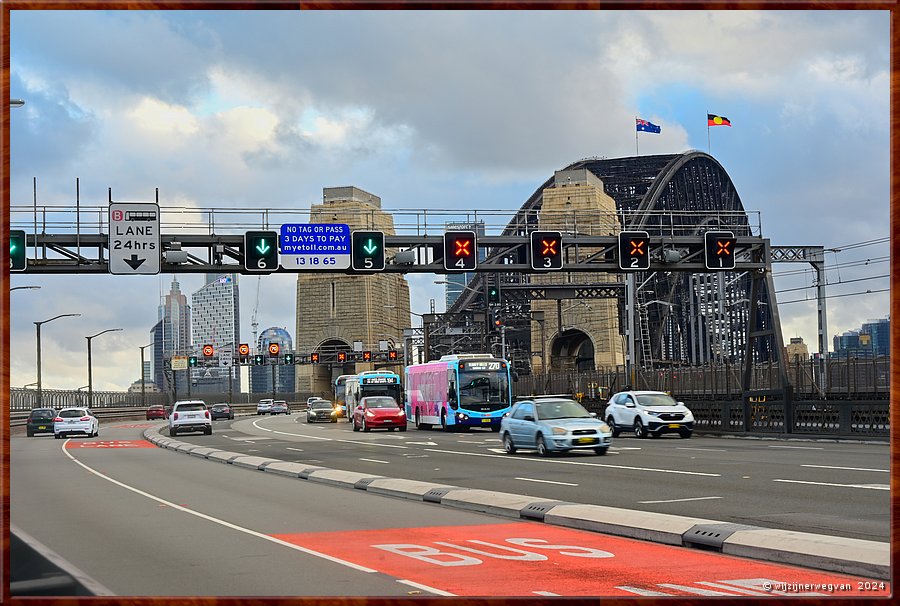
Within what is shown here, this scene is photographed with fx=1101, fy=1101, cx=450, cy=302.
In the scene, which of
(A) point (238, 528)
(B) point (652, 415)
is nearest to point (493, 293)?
(B) point (652, 415)

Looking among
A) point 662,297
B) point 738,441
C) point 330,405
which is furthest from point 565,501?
point 662,297

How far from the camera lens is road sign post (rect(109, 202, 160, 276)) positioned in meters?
37.0

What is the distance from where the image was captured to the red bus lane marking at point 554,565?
32.2 ft

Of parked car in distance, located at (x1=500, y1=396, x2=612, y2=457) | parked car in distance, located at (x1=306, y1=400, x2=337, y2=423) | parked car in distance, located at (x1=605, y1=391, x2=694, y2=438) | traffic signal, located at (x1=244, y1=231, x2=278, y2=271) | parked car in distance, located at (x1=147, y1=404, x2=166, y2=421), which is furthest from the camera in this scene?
parked car in distance, located at (x1=147, y1=404, x2=166, y2=421)

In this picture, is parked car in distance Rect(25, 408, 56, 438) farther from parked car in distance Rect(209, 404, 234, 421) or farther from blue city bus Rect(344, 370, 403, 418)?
parked car in distance Rect(209, 404, 234, 421)

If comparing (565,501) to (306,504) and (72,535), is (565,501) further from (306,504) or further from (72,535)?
(72,535)

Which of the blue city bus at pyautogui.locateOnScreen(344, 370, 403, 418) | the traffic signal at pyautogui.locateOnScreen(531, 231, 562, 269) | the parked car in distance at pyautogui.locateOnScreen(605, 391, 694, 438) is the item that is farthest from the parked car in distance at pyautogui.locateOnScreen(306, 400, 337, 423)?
the traffic signal at pyautogui.locateOnScreen(531, 231, 562, 269)

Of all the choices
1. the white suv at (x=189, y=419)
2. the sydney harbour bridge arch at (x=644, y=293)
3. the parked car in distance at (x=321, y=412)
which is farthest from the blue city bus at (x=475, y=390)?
the sydney harbour bridge arch at (x=644, y=293)

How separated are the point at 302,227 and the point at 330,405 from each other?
42218 millimetres

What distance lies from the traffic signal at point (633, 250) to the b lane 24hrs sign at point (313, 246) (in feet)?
33.1

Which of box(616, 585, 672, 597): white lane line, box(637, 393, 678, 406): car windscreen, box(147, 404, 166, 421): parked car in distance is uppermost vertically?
box(637, 393, 678, 406): car windscreen

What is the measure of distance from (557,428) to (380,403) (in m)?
28.6

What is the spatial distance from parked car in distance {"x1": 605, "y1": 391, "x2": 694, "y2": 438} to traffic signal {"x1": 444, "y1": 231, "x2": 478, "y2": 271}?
26.9 ft

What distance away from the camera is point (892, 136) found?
629cm
